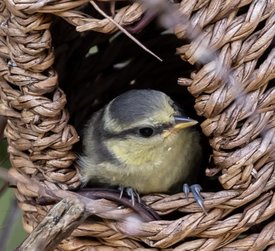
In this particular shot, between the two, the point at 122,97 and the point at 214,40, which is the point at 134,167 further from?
the point at 214,40

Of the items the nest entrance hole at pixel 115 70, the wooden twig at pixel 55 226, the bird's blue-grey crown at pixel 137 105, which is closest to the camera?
the wooden twig at pixel 55 226

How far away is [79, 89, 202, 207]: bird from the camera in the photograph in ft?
4.62

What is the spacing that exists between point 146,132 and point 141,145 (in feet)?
0.14

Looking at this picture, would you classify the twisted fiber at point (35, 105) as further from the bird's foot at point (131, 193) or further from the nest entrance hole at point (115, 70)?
the nest entrance hole at point (115, 70)

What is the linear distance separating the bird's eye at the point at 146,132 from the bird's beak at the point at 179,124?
23 millimetres

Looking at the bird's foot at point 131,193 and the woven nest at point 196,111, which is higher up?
the woven nest at point 196,111

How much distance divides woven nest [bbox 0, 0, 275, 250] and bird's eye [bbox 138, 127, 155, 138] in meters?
0.13

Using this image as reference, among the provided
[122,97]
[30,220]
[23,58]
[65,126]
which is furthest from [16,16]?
[30,220]

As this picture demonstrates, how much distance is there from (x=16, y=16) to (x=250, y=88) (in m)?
0.38

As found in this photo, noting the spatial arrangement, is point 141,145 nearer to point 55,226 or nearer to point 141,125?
point 141,125

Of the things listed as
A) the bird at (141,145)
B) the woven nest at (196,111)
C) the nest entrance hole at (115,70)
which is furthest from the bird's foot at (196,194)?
the nest entrance hole at (115,70)

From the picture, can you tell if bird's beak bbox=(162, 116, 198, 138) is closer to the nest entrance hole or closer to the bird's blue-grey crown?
the bird's blue-grey crown

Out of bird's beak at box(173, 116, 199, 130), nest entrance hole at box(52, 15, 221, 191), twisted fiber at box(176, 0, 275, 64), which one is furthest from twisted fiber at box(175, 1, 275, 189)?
nest entrance hole at box(52, 15, 221, 191)

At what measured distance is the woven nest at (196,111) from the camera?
1131 mm
